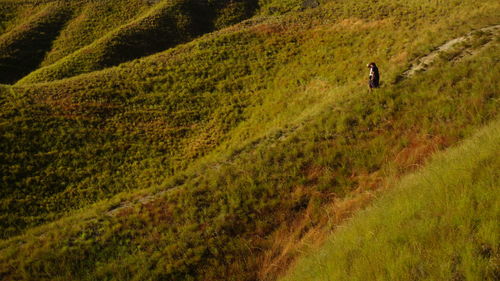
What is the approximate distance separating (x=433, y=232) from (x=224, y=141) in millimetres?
18642

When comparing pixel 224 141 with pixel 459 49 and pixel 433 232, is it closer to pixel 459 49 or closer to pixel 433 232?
pixel 459 49

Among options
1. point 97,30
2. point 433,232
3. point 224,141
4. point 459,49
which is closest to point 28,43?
point 97,30

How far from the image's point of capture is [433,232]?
4973 millimetres

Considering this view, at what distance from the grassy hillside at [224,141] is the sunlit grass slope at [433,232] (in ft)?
9.97

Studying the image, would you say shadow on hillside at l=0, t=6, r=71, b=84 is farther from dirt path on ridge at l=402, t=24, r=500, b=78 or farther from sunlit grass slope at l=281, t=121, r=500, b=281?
sunlit grass slope at l=281, t=121, r=500, b=281

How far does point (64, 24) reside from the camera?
51.8 meters

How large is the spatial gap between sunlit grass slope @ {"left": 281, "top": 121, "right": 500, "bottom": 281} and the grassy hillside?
9.97ft

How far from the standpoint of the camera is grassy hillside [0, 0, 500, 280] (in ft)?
35.9

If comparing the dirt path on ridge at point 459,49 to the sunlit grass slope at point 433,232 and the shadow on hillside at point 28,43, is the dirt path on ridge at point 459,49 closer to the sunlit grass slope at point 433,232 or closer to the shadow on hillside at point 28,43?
the sunlit grass slope at point 433,232

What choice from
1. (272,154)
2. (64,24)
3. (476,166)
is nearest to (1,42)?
(64,24)

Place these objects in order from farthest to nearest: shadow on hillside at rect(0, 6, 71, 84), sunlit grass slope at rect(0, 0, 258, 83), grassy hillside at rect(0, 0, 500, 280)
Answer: shadow on hillside at rect(0, 6, 71, 84)
sunlit grass slope at rect(0, 0, 258, 83)
grassy hillside at rect(0, 0, 500, 280)

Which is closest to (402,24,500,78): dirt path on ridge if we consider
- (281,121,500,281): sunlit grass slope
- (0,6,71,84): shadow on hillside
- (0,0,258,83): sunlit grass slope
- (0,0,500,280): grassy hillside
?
(0,0,500,280): grassy hillside

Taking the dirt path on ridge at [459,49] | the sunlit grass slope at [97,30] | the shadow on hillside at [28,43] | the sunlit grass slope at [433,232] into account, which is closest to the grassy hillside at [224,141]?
the dirt path on ridge at [459,49]

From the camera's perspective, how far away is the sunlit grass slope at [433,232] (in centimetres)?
432
